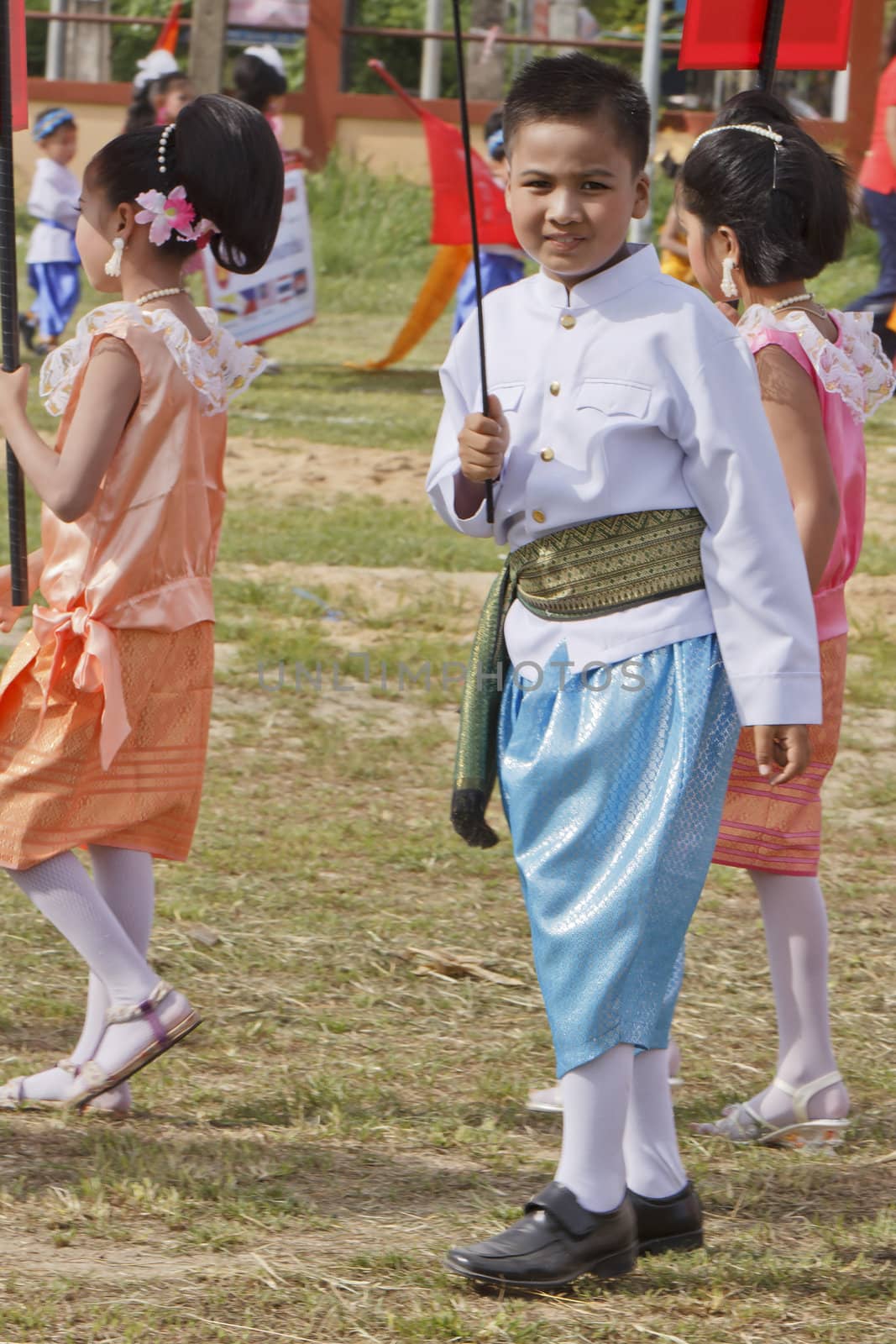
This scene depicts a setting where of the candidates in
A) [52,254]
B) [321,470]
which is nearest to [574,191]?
[321,470]

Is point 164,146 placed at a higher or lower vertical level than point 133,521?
higher

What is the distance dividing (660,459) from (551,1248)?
3.26 ft

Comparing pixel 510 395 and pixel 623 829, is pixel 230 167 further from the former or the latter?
pixel 623 829

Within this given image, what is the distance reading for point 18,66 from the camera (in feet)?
10.8

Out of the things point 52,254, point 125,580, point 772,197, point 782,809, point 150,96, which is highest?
point 772,197

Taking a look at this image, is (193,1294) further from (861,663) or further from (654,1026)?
(861,663)

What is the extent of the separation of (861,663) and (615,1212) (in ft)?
12.5

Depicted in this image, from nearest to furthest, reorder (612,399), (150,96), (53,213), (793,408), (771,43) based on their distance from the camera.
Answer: (612,399) → (793,408) → (771,43) → (150,96) → (53,213)

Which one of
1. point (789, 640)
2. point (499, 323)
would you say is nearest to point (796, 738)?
point (789, 640)

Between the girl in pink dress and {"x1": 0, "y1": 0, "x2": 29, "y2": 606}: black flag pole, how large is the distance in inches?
40.6

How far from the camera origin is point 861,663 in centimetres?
613

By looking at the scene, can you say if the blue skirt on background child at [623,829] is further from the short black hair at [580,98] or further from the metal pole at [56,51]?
the metal pole at [56,51]

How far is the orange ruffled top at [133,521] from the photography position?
3.00 m

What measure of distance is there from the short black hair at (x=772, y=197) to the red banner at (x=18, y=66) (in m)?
1.09
